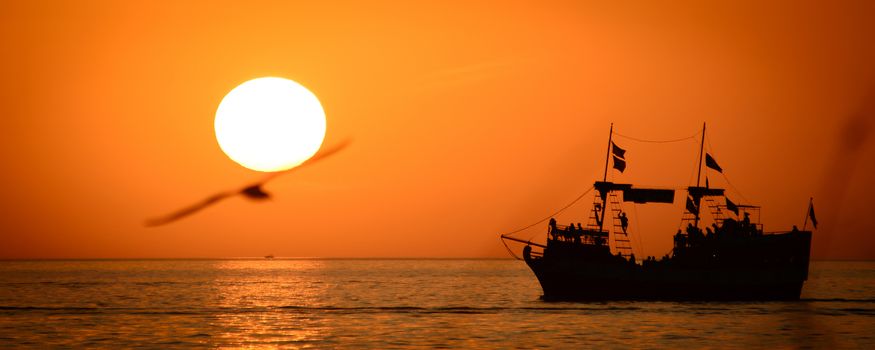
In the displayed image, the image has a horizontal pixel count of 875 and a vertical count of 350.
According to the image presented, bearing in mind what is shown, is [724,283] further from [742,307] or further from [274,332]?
[274,332]

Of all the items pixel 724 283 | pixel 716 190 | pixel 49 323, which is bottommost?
pixel 49 323

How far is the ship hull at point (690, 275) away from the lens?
8669cm

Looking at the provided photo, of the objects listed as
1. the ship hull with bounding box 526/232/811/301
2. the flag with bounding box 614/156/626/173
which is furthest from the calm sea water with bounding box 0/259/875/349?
the flag with bounding box 614/156/626/173

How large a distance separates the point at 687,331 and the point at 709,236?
1162 inches

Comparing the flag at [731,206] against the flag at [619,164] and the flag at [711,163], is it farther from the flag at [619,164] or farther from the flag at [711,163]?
the flag at [619,164]

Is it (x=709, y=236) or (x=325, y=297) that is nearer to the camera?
(x=709, y=236)

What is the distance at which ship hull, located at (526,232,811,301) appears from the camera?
86.7m

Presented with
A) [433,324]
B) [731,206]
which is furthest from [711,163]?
[433,324]

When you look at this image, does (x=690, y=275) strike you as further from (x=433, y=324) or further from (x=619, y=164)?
(x=433, y=324)

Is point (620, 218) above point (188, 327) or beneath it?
above

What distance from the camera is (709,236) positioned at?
3526 inches

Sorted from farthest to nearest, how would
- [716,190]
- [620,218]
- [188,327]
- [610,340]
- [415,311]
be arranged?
[716,190], [620,218], [415,311], [188,327], [610,340]

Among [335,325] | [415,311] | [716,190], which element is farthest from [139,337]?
[716,190]

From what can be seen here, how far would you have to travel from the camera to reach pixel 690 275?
88.9 metres
